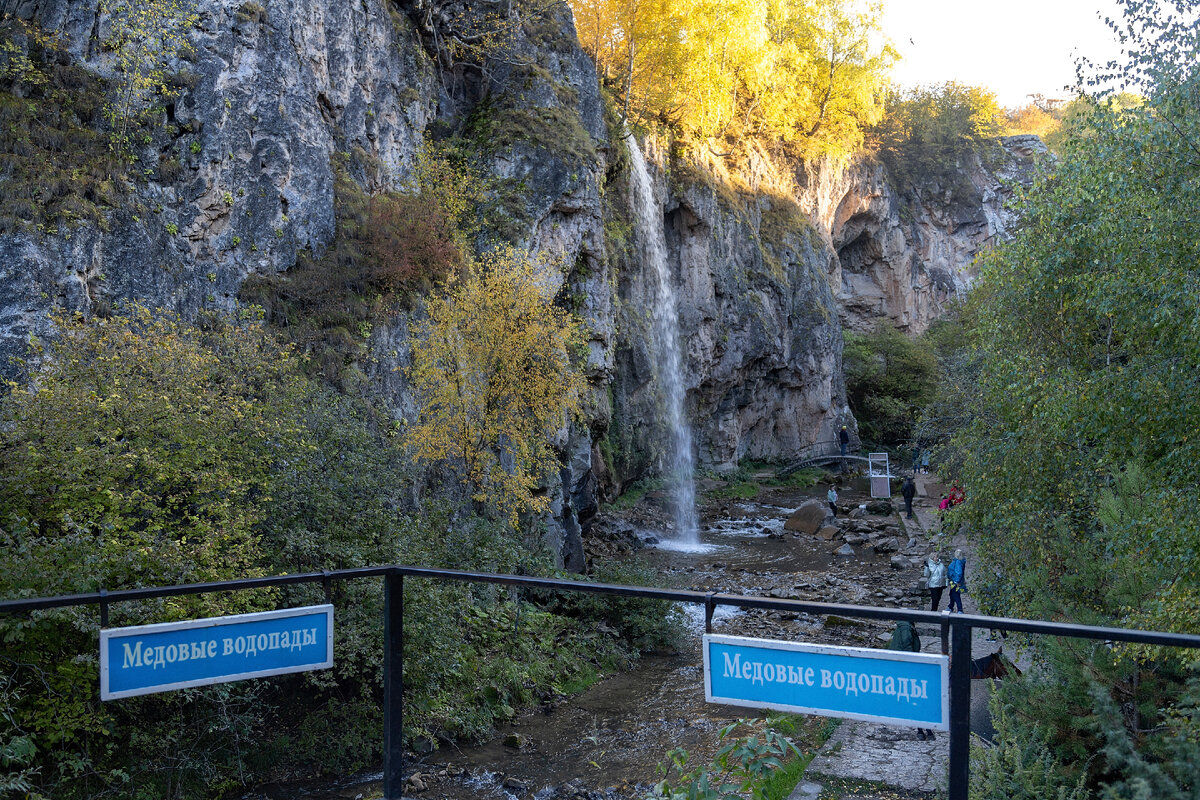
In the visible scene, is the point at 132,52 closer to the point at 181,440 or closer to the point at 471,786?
the point at 181,440

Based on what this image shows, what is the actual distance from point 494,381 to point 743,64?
26916mm

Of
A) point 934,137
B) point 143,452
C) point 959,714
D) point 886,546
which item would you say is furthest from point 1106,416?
point 934,137

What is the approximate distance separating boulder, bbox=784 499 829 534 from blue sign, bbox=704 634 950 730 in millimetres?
25724

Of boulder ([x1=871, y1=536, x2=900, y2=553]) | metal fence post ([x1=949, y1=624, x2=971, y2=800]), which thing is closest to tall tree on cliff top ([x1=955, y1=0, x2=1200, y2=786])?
metal fence post ([x1=949, y1=624, x2=971, y2=800])

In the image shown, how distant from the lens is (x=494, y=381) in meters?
16.1

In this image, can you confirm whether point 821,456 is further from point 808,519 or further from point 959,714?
point 959,714

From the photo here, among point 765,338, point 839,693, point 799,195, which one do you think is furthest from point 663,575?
point 799,195

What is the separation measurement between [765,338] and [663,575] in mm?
21643

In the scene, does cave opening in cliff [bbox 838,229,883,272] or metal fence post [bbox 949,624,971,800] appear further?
cave opening in cliff [bbox 838,229,883,272]

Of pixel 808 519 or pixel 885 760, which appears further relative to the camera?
pixel 808 519

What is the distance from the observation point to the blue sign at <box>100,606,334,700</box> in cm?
309

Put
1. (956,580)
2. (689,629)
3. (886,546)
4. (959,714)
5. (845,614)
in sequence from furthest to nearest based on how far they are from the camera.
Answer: (886,546)
(689,629)
(956,580)
(845,614)
(959,714)

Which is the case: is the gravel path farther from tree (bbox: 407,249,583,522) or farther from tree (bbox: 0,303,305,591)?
tree (bbox: 407,249,583,522)

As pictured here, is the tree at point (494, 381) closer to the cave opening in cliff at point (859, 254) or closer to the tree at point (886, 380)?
the tree at point (886, 380)
